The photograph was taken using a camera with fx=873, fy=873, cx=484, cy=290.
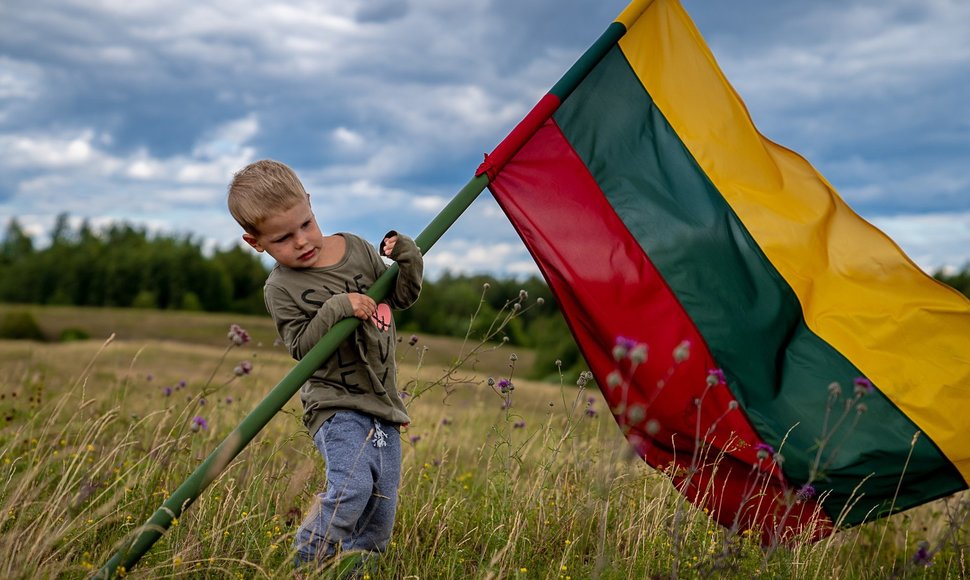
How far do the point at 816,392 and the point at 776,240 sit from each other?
0.87 meters

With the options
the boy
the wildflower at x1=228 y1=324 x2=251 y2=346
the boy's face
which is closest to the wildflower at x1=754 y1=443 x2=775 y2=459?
the boy

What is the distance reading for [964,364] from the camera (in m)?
4.74

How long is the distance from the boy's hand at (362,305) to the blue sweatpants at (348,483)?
0.50 m

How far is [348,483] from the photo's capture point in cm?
388

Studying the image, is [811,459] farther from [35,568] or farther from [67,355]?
[67,355]

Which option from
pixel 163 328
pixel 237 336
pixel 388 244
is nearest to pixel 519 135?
pixel 388 244

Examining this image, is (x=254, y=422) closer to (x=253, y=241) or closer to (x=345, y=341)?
(x=345, y=341)

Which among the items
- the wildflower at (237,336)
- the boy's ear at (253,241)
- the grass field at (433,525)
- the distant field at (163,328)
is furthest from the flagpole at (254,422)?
the distant field at (163,328)

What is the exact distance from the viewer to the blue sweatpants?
389 cm

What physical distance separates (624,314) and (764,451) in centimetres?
118

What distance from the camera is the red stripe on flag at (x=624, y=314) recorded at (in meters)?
4.75

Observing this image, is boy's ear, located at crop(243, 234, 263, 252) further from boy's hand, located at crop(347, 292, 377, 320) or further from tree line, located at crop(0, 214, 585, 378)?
tree line, located at crop(0, 214, 585, 378)

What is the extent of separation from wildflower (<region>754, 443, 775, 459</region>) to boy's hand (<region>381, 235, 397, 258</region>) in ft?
6.11

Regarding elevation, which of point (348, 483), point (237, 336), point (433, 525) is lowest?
point (433, 525)
